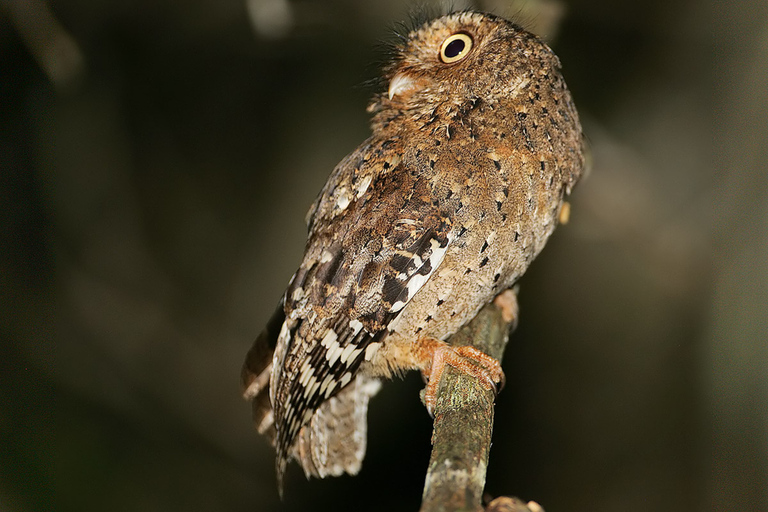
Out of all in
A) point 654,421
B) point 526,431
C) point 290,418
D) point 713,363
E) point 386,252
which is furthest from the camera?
point 526,431

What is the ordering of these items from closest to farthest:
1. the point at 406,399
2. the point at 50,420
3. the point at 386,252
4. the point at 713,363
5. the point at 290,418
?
the point at 386,252
the point at 290,418
the point at 713,363
the point at 50,420
the point at 406,399

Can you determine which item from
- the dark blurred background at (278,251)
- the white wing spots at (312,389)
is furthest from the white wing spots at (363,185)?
the dark blurred background at (278,251)

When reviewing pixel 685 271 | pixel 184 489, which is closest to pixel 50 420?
pixel 184 489

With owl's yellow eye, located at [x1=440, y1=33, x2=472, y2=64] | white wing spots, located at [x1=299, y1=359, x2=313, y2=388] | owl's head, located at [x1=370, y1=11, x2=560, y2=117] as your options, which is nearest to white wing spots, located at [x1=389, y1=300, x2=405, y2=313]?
white wing spots, located at [x1=299, y1=359, x2=313, y2=388]

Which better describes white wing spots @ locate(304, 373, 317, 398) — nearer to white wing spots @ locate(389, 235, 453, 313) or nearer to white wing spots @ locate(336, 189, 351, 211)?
white wing spots @ locate(389, 235, 453, 313)

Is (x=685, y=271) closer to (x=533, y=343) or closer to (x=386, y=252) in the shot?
(x=533, y=343)

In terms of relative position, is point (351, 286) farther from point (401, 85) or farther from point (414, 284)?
point (401, 85)

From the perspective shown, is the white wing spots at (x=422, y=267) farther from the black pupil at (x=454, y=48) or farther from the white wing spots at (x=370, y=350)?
the black pupil at (x=454, y=48)

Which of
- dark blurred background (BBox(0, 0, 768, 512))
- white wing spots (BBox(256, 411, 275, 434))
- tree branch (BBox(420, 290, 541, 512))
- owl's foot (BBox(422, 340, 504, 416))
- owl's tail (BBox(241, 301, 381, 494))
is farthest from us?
dark blurred background (BBox(0, 0, 768, 512))
